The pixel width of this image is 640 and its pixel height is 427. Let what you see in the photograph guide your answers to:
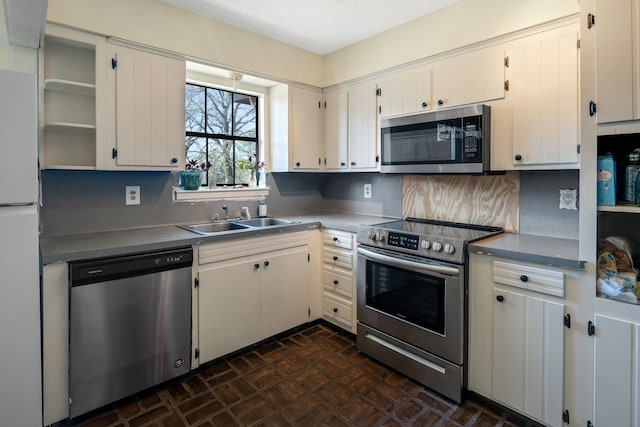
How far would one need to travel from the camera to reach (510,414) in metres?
1.93

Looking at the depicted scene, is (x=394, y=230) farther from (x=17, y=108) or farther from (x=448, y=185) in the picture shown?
(x=17, y=108)

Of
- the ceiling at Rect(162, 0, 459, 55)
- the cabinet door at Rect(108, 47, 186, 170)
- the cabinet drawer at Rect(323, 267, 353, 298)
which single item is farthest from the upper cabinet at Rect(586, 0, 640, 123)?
the cabinet door at Rect(108, 47, 186, 170)

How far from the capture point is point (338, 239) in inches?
113

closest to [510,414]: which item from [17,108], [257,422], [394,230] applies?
[394,230]

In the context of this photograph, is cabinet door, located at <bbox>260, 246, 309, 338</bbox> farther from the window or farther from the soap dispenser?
the window

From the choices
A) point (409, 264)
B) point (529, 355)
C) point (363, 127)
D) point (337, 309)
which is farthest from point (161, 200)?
point (529, 355)

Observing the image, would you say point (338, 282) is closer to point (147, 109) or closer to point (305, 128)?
point (305, 128)

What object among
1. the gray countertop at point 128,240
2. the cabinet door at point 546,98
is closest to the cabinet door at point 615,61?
the cabinet door at point 546,98

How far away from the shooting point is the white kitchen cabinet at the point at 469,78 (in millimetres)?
2254

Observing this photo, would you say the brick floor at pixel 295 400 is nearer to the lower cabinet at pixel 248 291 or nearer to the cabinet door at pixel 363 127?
the lower cabinet at pixel 248 291

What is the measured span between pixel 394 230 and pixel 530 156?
0.93 metres

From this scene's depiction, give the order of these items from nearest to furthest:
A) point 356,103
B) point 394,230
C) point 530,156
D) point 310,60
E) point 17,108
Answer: point 17,108, point 530,156, point 394,230, point 356,103, point 310,60

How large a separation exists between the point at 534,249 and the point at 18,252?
96.9 inches

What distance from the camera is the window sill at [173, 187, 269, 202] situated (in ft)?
9.13
